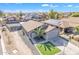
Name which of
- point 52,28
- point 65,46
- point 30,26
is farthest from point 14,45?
point 65,46

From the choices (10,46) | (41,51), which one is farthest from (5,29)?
(41,51)

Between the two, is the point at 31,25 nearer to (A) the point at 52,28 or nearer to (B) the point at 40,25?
(B) the point at 40,25

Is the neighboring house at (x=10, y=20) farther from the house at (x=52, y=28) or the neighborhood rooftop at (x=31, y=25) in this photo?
the house at (x=52, y=28)

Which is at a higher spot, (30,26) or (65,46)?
(30,26)

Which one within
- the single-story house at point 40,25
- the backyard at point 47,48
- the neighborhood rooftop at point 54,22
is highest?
the neighborhood rooftop at point 54,22

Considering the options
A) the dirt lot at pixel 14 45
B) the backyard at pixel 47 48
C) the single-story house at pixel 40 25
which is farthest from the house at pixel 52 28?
the dirt lot at pixel 14 45
